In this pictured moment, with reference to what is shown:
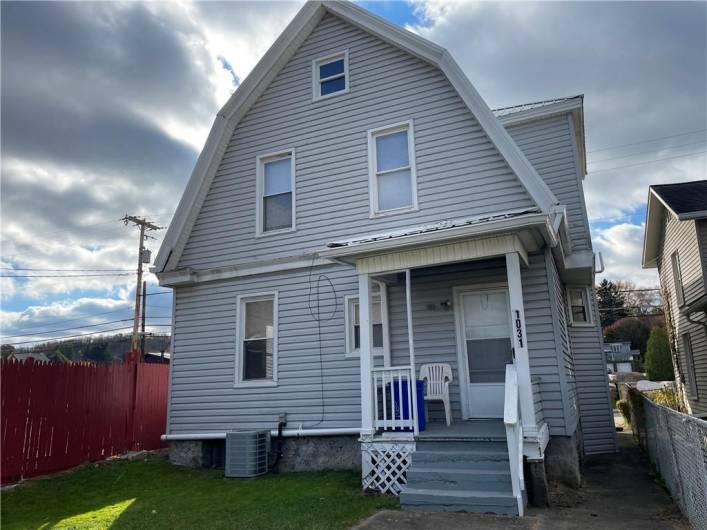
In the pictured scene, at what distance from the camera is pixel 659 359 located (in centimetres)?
2427

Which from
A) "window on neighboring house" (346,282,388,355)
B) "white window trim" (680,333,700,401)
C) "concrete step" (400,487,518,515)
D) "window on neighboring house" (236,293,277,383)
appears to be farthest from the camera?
"white window trim" (680,333,700,401)

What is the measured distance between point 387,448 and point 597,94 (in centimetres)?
1057

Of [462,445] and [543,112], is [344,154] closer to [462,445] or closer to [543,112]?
[543,112]

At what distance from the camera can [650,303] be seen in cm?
5334

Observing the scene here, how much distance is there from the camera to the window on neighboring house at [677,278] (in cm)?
1521

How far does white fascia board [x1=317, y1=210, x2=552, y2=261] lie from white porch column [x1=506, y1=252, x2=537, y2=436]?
43 cm

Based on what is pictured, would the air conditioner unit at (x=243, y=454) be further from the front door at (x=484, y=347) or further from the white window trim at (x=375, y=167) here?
the white window trim at (x=375, y=167)

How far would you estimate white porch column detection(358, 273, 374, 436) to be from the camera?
6707 mm

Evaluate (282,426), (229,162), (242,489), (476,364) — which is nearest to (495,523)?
(476,364)

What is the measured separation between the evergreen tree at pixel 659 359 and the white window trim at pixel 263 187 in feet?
73.1

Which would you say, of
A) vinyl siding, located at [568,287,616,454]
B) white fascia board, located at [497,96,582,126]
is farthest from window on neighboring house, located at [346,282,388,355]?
vinyl siding, located at [568,287,616,454]

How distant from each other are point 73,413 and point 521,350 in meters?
8.38

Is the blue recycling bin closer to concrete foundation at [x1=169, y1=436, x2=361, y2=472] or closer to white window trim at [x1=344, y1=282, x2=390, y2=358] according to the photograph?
white window trim at [x1=344, y1=282, x2=390, y2=358]

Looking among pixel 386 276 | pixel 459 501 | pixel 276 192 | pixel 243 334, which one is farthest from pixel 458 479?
pixel 276 192
